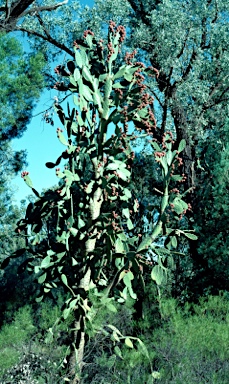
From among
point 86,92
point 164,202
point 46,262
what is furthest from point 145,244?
point 86,92

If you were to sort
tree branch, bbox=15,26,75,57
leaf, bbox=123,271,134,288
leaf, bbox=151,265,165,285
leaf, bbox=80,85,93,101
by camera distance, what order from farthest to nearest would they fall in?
tree branch, bbox=15,26,75,57 < leaf, bbox=80,85,93,101 < leaf, bbox=123,271,134,288 < leaf, bbox=151,265,165,285

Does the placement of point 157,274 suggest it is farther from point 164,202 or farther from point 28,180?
point 28,180

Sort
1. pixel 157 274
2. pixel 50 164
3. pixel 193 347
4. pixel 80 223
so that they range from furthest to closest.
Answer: pixel 193 347
pixel 80 223
pixel 50 164
pixel 157 274

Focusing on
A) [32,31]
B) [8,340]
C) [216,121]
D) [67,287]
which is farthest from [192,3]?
[67,287]

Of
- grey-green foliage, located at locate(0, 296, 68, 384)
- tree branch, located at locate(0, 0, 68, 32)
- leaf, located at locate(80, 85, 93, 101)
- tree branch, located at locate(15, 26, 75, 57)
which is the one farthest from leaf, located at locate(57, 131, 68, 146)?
tree branch, located at locate(15, 26, 75, 57)

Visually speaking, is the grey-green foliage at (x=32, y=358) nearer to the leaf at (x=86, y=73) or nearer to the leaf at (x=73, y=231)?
the leaf at (x=73, y=231)

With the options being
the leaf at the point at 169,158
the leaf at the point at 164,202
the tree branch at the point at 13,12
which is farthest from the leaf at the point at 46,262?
the tree branch at the point at 13,12

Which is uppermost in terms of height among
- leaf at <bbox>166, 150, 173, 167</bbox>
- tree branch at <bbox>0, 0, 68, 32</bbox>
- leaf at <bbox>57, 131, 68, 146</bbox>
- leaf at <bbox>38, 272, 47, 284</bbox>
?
tree branch at <bbox>0, 0, 68, 32</bbox>

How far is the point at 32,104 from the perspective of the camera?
11.8 meters

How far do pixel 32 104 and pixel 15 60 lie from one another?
40.9 inches

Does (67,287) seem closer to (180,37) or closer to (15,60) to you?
(180,37)

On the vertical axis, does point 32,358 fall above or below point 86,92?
below

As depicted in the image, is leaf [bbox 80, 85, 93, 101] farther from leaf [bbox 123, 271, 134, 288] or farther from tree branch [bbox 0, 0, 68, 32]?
tree branch [bbox 0, 0, 68, 32]

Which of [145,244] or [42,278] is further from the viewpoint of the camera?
[42,278]
